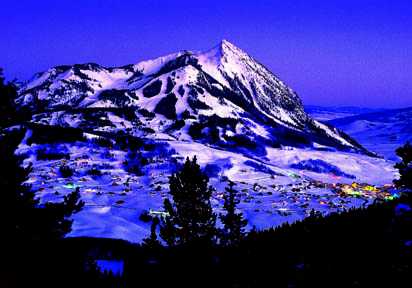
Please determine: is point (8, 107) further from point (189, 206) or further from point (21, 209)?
point (189, 206)

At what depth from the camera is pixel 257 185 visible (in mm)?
122188

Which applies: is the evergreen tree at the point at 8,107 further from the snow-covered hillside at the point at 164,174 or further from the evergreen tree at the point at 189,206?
the snow-covered hillside at the point at 164,174

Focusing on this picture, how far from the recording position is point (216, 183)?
398 feet

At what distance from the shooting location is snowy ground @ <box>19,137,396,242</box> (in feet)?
232

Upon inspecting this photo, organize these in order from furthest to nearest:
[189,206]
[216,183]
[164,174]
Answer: [164,174] → [216,183] → [189,206]

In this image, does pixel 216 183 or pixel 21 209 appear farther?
pixel 216 183

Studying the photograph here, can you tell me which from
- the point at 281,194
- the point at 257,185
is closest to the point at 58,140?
the point at 257,185

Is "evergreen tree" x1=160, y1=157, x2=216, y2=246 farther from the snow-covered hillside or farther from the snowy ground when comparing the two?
the snow-covered hillside

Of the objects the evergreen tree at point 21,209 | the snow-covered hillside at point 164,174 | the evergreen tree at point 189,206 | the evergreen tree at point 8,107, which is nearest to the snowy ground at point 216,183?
the snow-covered hillside at point 164,174

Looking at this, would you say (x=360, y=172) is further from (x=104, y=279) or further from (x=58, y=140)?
(x=104, y=279)

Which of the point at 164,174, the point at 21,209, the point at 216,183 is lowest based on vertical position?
the point at 21,209

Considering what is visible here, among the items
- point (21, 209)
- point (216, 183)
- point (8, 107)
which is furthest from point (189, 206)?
point (216, 183)

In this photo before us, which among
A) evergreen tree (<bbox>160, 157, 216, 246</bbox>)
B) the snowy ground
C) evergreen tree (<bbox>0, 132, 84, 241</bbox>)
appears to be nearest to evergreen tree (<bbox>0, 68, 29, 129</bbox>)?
evergreen tree (<bbox>0, 132, 84, 241</bbox>)

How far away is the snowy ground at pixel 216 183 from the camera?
7069 cm
